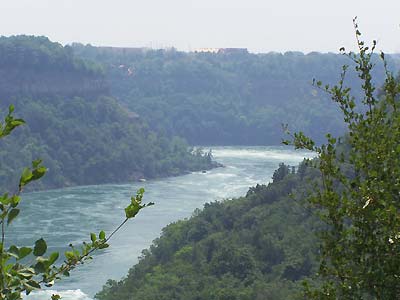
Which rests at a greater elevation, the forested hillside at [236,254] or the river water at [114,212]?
the forested hillside at [236,254]

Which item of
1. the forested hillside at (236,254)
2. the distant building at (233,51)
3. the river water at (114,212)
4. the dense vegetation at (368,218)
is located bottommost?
the river water at (114,212)

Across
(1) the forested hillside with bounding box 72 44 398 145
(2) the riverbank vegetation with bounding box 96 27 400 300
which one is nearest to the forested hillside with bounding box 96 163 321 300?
(2) the riverbank vegetation with bounding box 96 27 400 300

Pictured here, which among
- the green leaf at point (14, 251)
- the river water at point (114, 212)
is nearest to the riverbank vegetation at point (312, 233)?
the green leaf at point (14, 251)

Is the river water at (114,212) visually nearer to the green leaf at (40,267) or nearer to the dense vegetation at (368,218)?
the dense vegetation at (368,218)

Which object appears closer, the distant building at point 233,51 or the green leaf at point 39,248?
Result: the green leaf at point 39,248

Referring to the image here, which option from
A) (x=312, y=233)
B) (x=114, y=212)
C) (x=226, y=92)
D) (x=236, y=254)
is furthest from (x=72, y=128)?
(x=312, y=233)

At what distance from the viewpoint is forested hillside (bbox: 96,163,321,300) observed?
3134 cm

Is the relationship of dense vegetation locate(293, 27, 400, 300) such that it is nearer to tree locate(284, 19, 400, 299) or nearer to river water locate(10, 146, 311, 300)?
tree locate(284, 19, 400, 299)

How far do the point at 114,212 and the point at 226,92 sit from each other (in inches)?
3666

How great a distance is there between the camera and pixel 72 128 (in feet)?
336

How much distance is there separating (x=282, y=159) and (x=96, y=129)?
1024 inches

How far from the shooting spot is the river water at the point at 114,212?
44938mm

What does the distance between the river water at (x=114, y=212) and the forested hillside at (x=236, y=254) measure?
4333 mm

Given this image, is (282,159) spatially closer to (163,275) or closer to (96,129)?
(96,129)
